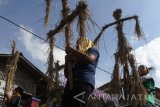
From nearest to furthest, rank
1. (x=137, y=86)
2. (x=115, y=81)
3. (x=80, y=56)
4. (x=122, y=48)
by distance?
(x=80, y=56) → (x=137, y=86) → (x=115, y=81) → (x=122, y=48)

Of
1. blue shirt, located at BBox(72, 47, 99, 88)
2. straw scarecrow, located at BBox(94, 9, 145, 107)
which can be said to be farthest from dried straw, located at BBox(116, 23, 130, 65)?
blue shirt, located at BBox(72, 47, 99, 88)

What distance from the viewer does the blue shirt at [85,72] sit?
10.8ft

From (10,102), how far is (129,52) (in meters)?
3.10

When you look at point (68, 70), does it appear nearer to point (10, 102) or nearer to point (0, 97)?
point (10, 102)

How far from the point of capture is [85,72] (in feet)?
10.9

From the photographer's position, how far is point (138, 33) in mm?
8055

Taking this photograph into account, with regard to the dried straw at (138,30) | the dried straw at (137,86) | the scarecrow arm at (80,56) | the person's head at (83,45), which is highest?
the dried straw at (138,30)

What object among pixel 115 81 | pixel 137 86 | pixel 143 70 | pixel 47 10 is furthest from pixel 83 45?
pixel 115 81

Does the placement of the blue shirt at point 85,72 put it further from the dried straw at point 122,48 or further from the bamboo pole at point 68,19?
the dried straw at point 122,48

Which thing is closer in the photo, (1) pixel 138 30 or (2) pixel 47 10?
(2) pixel 47 10

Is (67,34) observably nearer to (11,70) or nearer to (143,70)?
(143,70)

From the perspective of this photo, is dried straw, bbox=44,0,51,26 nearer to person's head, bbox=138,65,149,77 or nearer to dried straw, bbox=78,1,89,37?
dried straw, bbox=78,1,89,37

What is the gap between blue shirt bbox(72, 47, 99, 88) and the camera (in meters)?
3.29

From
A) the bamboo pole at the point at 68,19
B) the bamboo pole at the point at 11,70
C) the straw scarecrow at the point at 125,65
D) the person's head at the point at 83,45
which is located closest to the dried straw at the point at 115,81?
the straw scarecrow at the point at 125,65
